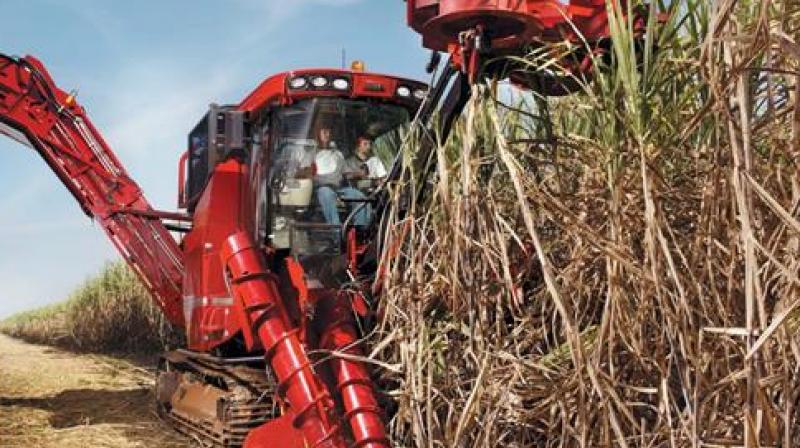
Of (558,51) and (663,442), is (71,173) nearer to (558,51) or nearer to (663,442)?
(558,51)

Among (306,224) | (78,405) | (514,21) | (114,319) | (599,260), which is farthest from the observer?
(114,319)

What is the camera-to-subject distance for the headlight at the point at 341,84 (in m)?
5.39

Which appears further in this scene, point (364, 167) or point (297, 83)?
point (364, 167)

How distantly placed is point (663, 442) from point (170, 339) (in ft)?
36.5

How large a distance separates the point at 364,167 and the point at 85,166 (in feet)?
14.7

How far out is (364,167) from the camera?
5496mm

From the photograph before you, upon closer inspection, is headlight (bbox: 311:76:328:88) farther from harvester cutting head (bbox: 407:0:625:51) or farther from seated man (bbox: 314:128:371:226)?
harvester cutting head (bbox: 407:0:625:51)

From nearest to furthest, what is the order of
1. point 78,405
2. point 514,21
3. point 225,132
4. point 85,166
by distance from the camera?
point 514,21
point 225,132
point 78,405
point 85,166

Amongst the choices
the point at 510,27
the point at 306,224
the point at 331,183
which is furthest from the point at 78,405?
the point at 510,27

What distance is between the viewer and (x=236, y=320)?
539cm

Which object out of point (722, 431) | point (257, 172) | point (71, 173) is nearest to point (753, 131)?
point (722, 431)

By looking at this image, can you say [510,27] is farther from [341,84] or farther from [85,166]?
[85,166]

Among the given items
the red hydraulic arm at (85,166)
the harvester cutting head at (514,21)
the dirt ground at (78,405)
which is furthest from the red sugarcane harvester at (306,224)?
the red hydraulic arm at (85,166)

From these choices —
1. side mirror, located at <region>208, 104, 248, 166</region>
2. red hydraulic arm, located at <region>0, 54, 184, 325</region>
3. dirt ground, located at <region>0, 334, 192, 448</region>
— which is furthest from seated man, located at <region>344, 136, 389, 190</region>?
red hydraulic arm, located at <region>0, 54, 184, 325</region>
